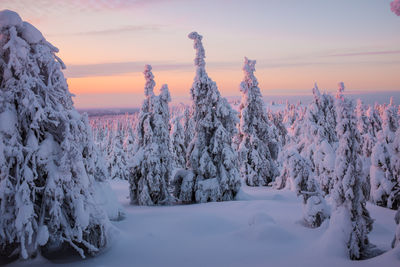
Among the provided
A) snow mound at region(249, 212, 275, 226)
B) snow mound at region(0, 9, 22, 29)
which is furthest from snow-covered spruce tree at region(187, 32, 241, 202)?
snow mound at region(0, 9, 22, 29)

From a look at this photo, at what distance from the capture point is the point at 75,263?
9766 millimetres

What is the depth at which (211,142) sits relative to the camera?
2217 cm

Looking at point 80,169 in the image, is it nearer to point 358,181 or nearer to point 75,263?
point 75,263

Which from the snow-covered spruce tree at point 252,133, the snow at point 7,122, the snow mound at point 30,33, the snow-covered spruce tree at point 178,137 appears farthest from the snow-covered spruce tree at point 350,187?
the snow-covered spruce tree at point 178,137

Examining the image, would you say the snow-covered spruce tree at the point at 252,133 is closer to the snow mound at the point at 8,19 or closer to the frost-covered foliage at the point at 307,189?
the frost-covered foliage at the point at 307,189

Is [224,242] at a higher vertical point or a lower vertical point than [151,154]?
lower

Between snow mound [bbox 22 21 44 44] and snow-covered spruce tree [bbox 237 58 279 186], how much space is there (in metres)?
22.5

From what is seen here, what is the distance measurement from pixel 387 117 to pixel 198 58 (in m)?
13.6

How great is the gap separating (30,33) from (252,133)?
76.7ft

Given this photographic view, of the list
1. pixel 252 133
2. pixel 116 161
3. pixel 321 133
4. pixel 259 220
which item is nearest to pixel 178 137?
pixel 116 161

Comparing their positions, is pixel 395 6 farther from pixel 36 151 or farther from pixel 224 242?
pixel 36 151

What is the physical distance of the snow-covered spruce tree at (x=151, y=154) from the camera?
21469mm

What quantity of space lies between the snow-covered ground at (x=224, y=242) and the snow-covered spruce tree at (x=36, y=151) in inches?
59.0

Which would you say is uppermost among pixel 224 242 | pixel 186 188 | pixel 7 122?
pixel 7 122
